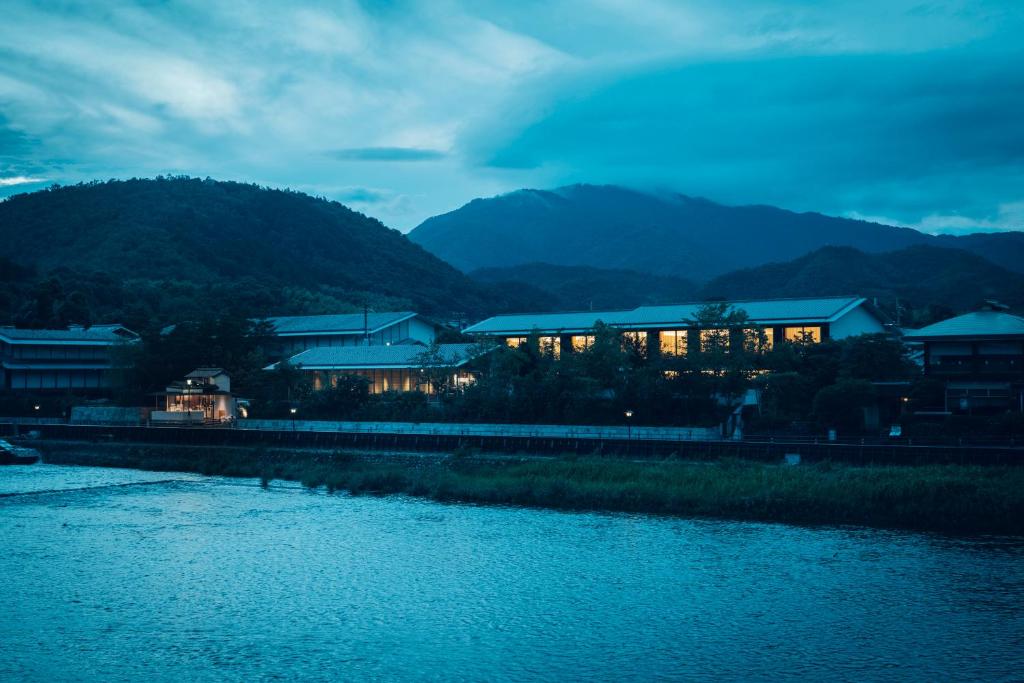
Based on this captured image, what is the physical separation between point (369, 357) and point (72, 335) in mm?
19675

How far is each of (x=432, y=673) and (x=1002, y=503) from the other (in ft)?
52.0

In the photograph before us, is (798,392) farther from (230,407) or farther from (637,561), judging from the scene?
(230,407)

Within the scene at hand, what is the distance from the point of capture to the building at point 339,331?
57.2 m

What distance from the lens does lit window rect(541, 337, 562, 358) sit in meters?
40.8

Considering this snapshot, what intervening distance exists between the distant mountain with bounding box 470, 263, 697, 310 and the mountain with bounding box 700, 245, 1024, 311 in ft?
32.4

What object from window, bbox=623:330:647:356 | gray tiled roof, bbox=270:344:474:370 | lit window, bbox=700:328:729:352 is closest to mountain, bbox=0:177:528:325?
gray tiled roof, bbox=270:344:474:370

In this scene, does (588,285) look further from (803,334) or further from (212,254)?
(803,334)

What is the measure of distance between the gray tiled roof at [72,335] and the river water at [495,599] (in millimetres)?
29991

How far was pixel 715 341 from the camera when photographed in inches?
1455

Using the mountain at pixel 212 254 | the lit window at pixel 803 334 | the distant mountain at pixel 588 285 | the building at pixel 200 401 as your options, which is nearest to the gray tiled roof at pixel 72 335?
the building at pixel 200 401

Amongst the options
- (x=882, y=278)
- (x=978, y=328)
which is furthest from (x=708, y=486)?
(x=882, y=278)

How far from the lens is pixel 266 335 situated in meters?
55.8

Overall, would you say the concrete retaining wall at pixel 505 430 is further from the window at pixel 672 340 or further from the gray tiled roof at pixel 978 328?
the window at pixel 672 340

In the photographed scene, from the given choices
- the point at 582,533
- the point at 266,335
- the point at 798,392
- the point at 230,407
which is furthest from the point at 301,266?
the point at 582,533
